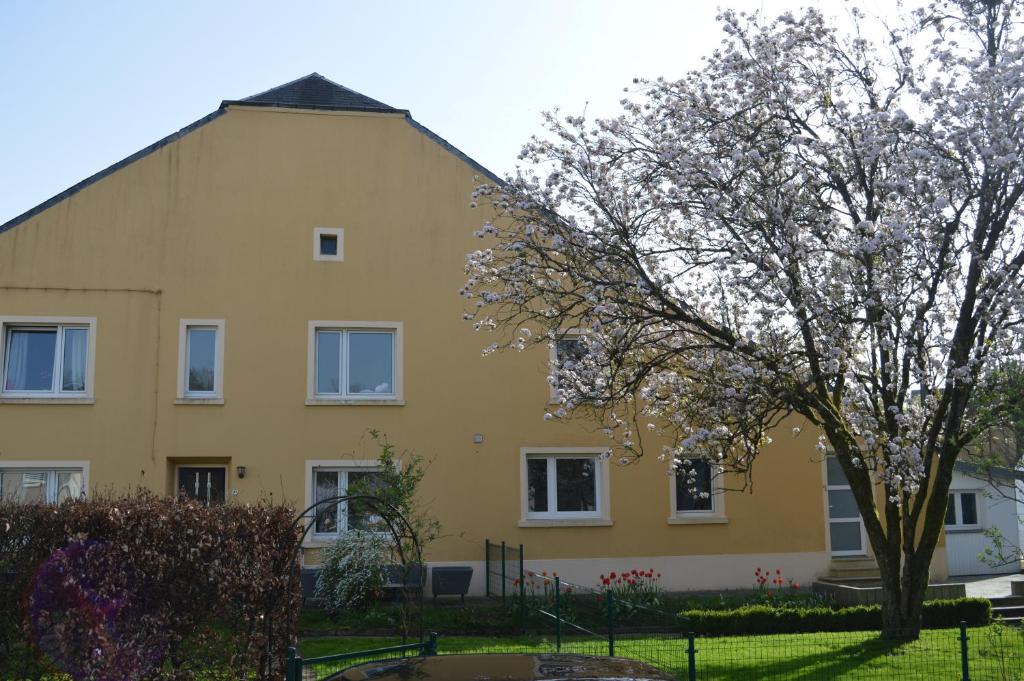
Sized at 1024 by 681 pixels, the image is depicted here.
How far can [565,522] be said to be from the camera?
63.8ft

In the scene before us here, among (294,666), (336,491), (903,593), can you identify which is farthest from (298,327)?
(294,666)

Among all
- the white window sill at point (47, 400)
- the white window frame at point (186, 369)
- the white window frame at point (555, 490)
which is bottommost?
the white window frame at point (555, 490)

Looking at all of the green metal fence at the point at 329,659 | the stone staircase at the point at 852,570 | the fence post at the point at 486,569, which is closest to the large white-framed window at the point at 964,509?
the stone staircase at the point at 852,570

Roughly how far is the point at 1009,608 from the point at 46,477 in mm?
17327

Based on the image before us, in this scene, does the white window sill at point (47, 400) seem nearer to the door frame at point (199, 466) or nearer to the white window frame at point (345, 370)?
the door frame at point (199, 466)

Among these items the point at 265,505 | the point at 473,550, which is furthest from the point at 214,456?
the point at 265,505

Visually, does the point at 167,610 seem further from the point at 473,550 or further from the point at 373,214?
the point at 373,214

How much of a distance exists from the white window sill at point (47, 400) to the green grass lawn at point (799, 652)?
7237mm

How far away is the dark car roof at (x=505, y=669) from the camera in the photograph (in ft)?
19.0

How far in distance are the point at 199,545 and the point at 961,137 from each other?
30.1 ft

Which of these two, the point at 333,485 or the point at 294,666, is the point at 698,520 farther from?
the point at 294,666

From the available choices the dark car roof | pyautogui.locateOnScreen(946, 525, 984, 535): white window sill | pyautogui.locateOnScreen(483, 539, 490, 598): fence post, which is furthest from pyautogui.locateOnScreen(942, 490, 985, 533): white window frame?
the dark car roof

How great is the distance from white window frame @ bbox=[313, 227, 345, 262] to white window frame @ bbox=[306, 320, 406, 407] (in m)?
1.28

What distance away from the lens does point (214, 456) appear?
18766 mm
